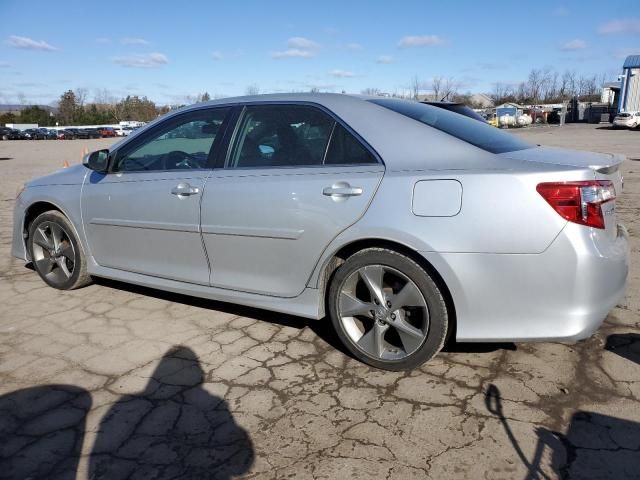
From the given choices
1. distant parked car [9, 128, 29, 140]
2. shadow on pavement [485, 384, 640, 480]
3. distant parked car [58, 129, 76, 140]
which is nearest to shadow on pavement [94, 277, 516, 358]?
shadow on pavement [485, 384, 640, 480]

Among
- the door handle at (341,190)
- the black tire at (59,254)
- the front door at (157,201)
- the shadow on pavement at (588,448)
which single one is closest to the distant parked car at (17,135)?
the black tire at (59,254)

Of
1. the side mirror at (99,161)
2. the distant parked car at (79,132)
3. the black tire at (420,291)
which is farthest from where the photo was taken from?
the distant parked car at (79,132)

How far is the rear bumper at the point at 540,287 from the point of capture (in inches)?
102

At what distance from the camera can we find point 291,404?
2830 millimetres

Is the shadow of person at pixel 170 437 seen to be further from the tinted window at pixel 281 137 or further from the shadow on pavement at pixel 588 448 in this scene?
the tinted window at pixel 281 137

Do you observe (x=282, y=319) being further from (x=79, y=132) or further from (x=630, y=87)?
(x=79, y=132)

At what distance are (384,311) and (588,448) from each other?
3.92 ft

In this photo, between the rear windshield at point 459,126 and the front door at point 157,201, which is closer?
the rear windshield at point 459,126

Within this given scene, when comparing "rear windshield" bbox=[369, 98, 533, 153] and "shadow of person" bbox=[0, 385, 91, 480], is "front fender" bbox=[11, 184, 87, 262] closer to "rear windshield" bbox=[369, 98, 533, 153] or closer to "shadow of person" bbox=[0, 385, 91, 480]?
"shadow of person" bbox=[0, 385, 91, 480]

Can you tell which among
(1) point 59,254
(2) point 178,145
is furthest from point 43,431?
(1) point 59,254

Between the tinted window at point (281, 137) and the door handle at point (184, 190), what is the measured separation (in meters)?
0.31

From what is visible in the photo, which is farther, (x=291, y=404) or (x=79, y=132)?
(x=79, y=132)

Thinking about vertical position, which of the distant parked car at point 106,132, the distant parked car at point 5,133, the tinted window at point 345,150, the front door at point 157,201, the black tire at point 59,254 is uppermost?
the tinted window at point 345,150

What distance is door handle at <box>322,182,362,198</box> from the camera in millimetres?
2990
